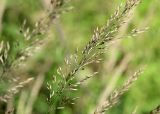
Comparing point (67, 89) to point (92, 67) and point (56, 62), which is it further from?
point (92, 67)

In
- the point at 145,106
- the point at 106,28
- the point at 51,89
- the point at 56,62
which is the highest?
the point at 106,28

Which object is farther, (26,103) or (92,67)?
(92,67)

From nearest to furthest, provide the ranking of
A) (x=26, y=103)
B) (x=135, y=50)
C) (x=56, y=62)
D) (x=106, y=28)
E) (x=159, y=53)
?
(x=106, y=28), (x=26, y=103), (x=135, y=50), (x=56, y=62), (x=159, y=53)

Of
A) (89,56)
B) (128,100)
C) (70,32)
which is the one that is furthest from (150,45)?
(89,56)

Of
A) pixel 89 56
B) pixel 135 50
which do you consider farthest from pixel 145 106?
pixel 89 56

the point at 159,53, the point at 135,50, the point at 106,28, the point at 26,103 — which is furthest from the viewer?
the point at 159,53

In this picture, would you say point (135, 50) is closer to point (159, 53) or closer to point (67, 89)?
point (159, 53)

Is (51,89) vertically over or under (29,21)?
over
